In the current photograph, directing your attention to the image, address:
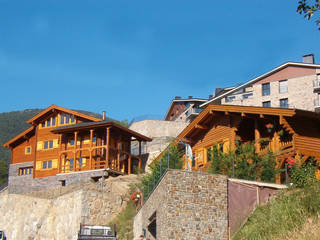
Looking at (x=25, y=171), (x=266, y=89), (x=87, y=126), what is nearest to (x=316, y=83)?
(x=266, y=89)

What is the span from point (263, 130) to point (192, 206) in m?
10.1

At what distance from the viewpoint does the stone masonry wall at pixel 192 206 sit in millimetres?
22422

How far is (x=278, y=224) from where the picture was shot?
65.0 feet

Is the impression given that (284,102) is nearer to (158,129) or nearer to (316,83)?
(316,83)

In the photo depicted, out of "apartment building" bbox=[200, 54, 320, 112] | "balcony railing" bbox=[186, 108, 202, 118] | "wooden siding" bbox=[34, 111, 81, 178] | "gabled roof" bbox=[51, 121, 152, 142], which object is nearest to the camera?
"gabled roof" bbox=[51, 121, 152, 142]

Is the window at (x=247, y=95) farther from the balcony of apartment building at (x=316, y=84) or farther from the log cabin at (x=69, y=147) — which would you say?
the log cabin at (x=69, y=147)

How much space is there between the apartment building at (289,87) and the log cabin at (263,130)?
26.1 meters

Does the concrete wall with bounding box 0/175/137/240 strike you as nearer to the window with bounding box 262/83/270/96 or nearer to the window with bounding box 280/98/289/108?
the window with bounding box 280/98/289/108

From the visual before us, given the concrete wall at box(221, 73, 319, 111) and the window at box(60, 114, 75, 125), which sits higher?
the concrete wall at box(221, 73, 319, 111)

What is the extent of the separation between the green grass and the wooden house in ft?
77.7

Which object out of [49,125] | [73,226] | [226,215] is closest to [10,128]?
[49,125]

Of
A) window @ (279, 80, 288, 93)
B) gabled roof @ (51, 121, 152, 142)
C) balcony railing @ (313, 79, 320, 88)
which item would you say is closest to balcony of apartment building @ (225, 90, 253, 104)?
window @ (279, 80, 288, 93)

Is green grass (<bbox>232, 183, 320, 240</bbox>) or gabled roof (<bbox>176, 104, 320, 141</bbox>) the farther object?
gabled roof (<bbox>176, 104, 320, 141</bbox>)

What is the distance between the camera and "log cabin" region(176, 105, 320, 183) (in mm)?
28062
